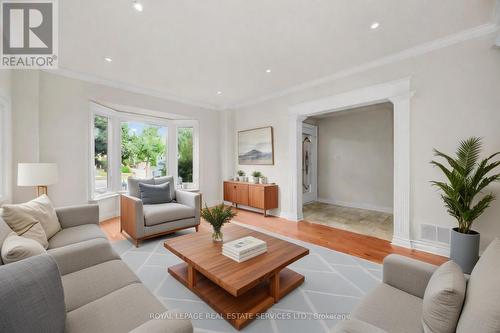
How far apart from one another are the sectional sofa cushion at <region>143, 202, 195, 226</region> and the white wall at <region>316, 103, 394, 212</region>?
4064 millimetres

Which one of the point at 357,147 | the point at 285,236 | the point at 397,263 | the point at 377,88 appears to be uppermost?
the point at 377,88

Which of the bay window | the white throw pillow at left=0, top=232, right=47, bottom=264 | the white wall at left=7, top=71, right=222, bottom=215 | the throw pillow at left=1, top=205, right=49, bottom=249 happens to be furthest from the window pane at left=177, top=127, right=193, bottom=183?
the white throw pillow at left=0, top=232, right=47, bottom=264

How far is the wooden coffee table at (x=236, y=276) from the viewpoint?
156 cm

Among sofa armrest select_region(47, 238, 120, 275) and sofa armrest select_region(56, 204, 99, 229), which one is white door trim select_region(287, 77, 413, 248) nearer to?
sofa armrest select_region(47, 238, 120, 275)

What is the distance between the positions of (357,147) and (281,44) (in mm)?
3765

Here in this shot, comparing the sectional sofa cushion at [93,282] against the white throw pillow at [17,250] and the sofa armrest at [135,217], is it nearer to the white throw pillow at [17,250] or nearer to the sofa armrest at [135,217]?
the white throw pillow at [17,250]

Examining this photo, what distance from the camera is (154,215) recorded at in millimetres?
3033

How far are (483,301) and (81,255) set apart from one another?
89.0 inches

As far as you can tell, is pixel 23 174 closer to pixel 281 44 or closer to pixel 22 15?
pixel 22 15

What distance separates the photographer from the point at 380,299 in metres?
1.25

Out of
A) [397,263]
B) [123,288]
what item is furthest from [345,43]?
[123,288]

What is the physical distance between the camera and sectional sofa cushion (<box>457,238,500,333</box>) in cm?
71

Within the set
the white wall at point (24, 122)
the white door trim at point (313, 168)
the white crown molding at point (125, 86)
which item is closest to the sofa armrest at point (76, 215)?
the white wall at point (24, 122)

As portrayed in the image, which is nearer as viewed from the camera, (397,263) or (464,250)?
(397,263)
